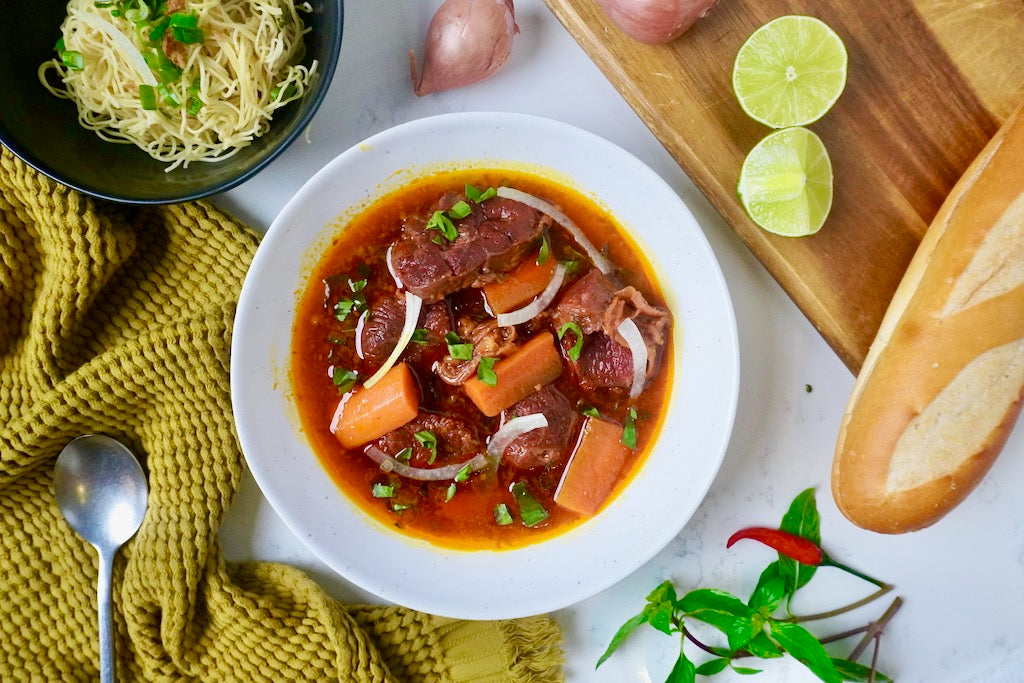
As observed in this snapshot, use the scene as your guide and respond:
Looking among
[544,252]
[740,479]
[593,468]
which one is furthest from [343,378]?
[740,479]

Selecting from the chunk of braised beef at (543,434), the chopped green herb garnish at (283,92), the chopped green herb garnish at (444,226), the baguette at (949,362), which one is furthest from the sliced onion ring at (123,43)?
the baguette at (949,362)

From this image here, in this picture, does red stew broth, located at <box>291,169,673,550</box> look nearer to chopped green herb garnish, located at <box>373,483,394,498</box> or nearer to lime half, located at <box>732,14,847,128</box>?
chopped green herb garnish, located at <box>373,483,394,498</box>

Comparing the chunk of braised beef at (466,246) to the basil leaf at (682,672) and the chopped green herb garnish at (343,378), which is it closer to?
the chopped green herb garnish at (343,378)

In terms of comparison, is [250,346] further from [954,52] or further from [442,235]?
[954,52]

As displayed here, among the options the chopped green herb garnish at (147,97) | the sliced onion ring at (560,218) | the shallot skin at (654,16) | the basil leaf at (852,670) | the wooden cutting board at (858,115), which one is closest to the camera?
the shallot skin at (654,16)

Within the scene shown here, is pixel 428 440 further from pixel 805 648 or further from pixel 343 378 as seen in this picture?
pixel 805 648

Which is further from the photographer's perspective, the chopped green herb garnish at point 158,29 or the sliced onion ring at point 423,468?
the sliced onion ring at point 423,468

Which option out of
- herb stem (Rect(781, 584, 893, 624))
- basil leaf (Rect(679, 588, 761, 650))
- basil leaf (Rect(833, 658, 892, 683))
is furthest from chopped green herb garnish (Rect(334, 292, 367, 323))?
basil leaf (Rect(833, 658, 892, 683))
